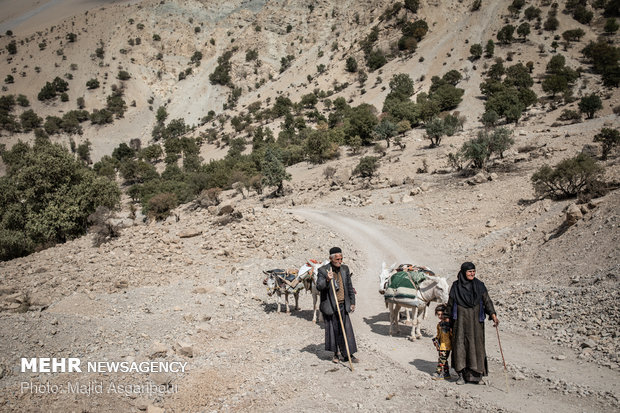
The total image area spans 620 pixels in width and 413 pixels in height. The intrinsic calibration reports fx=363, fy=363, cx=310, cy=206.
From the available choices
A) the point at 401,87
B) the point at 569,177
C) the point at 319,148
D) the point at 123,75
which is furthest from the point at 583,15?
the point at 123,75

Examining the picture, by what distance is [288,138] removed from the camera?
63938mm

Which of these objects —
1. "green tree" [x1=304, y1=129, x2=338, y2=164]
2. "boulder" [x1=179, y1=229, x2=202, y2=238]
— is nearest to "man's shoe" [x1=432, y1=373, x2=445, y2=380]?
"boulder" [x1=179, y1=229, x2=202, y2=238]

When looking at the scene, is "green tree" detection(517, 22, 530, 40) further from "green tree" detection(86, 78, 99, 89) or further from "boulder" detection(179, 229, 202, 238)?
"green tree" detection(86, 78, 99, 89)

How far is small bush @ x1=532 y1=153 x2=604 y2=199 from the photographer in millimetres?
17219

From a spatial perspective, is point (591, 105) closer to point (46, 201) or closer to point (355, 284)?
point (355, 284)

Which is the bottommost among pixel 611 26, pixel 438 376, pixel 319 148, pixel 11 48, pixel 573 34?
pixel 438 376

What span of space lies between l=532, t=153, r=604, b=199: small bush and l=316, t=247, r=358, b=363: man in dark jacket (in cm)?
1557

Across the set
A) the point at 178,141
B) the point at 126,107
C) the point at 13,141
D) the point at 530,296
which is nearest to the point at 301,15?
the point at 126,107

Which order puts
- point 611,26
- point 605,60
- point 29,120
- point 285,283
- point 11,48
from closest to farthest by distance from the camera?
point 285,283
point 605,60
point 611,26
point 29,120
point 11,48

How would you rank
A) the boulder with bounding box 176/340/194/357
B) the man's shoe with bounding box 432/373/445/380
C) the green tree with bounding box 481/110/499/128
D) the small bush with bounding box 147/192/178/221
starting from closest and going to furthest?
the man's shoe with bounding box 432/373/445/380 → the boulder with bounding box 176/340/194/357 → the small bush with bounding box 147/192/178/221 → the green tree with bounding box 481/110/499/128

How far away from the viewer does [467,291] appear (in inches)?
231

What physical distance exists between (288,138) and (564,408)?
61198 millimetres

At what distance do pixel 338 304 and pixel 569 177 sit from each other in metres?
16.5

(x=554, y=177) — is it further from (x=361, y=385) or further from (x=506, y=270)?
(x=361, y=385)
